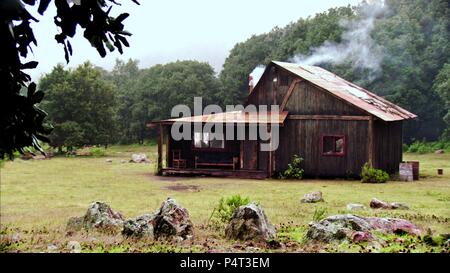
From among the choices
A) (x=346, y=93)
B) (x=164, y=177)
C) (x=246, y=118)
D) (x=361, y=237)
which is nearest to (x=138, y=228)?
(x=361, y=237)

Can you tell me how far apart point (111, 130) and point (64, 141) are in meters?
5.15

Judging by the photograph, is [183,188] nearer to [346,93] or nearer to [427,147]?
[346,93]

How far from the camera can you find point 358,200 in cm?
1830

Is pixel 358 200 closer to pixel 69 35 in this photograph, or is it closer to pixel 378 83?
pixel 69 35

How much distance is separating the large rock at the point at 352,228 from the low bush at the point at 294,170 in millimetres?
13904

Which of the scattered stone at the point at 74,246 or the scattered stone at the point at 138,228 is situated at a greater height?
the scattered stone at the point at 138,228

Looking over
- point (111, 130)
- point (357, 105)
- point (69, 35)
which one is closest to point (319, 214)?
point (69, 35)


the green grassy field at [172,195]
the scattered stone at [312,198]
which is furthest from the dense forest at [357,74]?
the scattered stone at [312,198]

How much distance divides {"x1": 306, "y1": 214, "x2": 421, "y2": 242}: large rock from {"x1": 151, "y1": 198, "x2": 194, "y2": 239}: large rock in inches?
95.6

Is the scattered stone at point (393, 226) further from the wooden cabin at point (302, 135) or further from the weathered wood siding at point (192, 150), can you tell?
the weathered wood siding at point (192, 150)

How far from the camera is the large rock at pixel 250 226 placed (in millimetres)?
11008

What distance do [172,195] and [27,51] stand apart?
626 inches

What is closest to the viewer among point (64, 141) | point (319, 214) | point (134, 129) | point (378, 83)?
point (319, 214)

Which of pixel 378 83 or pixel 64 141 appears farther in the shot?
pixel 378 83
